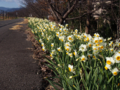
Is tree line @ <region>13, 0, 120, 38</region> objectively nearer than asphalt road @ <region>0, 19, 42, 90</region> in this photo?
No

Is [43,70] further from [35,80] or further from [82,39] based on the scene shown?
[82,39]

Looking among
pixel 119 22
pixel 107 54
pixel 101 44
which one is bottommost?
pixel 107 54

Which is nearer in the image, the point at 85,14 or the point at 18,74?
the point at 18,74

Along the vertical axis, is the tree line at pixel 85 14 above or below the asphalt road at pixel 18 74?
above

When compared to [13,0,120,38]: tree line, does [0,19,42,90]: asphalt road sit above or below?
below

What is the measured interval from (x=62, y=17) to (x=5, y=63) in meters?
4.35

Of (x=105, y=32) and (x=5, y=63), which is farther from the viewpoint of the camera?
(x=105, y=32)

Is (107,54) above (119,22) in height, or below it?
below

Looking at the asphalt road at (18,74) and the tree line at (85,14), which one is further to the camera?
the tree line at (85,14)

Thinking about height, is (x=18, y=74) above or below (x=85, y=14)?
below

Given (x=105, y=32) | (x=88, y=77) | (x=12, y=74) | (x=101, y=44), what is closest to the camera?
(x=88, y=77)

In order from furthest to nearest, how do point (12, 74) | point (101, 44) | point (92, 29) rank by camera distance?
point (92, 29) < point (12, 74) < point (101, 44)

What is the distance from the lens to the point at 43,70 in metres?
2.77

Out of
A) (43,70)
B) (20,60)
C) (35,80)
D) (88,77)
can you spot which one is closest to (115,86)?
(88,77)
